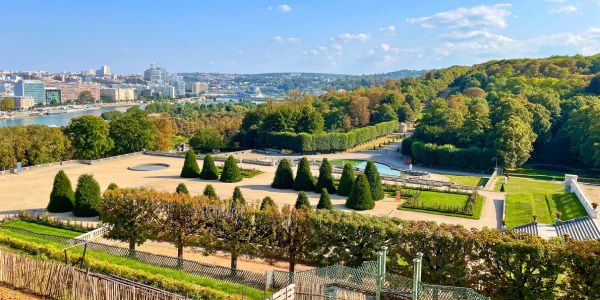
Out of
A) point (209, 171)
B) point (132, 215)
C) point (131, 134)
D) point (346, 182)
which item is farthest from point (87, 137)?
point (132, 215)

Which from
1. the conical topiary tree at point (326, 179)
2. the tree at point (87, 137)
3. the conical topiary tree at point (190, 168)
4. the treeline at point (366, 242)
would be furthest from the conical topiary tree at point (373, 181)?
the tree at point (87, 137)

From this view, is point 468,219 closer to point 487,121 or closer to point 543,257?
point 543,257

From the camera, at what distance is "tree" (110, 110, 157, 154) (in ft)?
200

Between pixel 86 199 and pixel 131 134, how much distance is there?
2980 cm

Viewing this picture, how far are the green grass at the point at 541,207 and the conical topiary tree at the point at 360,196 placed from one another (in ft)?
32.7

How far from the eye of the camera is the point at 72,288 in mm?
15102

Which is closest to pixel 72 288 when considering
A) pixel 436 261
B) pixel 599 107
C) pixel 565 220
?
pixel 436 261

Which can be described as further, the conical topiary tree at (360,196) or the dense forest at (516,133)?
the dense forest at (516,133)

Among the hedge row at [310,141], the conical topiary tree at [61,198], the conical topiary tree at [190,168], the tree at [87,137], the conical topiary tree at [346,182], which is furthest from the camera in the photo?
the hedge row at [310,141]

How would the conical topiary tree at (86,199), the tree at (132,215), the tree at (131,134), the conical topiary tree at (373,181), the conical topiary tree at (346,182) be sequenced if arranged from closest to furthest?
the tree at (132,215) < the conical topiary tree at (86,199) < the conical topiary tree at (373,181) < the conical topiary tree at (346,182) < the tree at (131,134)

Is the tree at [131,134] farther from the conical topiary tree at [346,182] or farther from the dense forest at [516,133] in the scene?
the dense forest at [516,133]

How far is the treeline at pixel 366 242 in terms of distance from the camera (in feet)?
56.6

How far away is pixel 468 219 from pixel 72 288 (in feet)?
91.5

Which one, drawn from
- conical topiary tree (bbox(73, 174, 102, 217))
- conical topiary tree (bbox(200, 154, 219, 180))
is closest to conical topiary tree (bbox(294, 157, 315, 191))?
conical topiary tree (bbox(200, 154, 219, 180))
